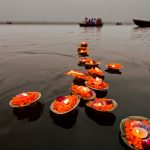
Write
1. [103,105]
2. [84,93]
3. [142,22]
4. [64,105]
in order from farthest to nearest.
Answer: [142,22]
[84,93]
[103,105]
[64,105]

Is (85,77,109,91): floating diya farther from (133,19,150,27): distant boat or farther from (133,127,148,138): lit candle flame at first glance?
(133,19,150,27): distant boat

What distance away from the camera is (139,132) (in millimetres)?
5859

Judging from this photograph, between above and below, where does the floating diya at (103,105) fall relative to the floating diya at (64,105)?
below

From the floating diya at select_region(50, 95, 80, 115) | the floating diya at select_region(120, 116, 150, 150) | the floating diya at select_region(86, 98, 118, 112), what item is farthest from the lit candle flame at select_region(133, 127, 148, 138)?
the floating diya at select_region(50, 95, 80, 115)

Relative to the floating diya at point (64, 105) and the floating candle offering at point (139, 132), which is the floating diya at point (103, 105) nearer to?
the floating diya at point (64, 105)

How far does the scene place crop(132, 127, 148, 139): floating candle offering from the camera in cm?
578

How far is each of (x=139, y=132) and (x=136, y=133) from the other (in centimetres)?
12

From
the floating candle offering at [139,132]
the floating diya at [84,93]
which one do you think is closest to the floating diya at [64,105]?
the floating diya at [84,93]

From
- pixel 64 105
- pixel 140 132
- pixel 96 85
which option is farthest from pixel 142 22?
pixel 140 132

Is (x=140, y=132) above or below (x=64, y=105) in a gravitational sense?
below

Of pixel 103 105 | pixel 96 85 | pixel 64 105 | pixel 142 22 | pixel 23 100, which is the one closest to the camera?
pixel 64 105

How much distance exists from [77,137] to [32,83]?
19.5 feet

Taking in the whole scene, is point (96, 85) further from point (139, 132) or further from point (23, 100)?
point (139, 132)

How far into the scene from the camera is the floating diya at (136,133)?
546cm
